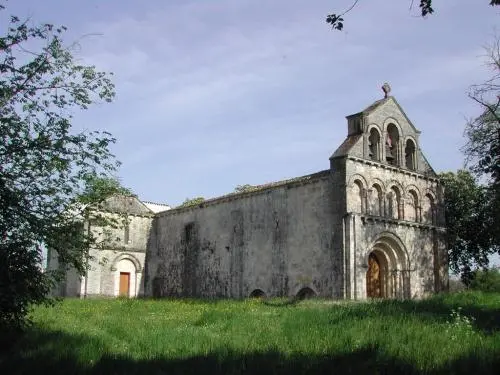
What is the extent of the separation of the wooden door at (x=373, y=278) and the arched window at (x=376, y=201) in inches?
87.9

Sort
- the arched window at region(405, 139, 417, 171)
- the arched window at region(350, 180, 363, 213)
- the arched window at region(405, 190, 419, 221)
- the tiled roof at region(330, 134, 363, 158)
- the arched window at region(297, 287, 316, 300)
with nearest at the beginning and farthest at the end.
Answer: the arched window at region(350, 180, 363, 213) → the tiled roof at region(330, 134, 363, 158) → the arched window at region(297, 287, 316, 300) → the arched window at region(405, 190, 419, 221) → the arched window at region(405, 139, 417, 171)

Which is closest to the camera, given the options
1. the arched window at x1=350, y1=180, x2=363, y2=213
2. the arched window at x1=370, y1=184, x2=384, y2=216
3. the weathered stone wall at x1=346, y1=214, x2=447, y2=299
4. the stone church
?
the weathered stone wall at x1=346, y1=214, x2=447, y2=299

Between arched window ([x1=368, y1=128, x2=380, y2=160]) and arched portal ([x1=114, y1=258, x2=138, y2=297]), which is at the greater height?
arched window ([x1=368, y1=128, x2=380, y2=160])

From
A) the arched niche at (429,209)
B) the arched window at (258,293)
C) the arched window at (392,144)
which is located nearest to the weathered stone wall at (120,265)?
the arched window at (258,293)

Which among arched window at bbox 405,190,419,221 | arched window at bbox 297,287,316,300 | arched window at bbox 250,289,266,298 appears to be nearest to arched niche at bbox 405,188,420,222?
arched window at bbox 405,190,419,221

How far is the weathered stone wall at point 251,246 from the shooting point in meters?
29.0

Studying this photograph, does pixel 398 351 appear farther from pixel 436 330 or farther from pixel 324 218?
pixel 324 218

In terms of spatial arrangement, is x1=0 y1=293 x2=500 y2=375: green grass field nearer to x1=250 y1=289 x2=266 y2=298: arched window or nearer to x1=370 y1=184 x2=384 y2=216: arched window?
x1=370 y1=184 x2=384 y2=216: arched window

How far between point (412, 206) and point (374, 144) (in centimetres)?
386

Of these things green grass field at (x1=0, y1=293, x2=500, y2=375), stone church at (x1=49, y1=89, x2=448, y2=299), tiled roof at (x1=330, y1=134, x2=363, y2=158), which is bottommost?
green grass field at (x1=0, y1=293, x2=500, y2=375)

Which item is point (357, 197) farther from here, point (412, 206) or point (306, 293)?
point (306, 293)

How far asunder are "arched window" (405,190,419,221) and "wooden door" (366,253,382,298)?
2.88m

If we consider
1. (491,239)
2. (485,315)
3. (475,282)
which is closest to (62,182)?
(485,315)

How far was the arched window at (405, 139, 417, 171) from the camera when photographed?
31.8 metres
